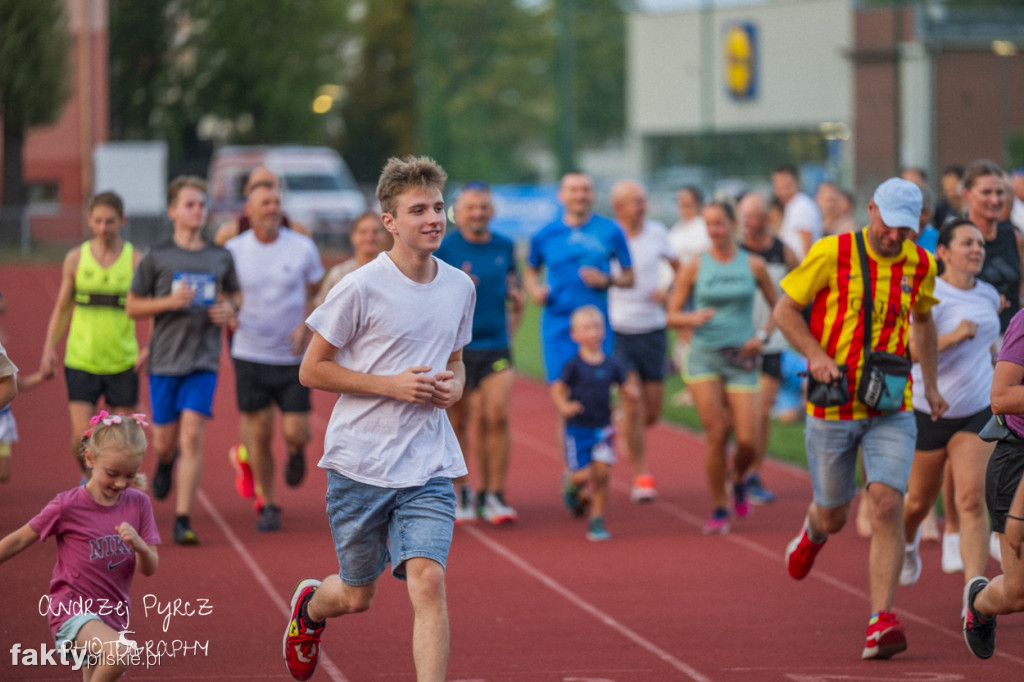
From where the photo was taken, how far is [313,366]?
5238 millimetres

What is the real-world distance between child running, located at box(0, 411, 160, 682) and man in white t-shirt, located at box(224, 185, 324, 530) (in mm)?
4237

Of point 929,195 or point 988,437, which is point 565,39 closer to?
point 929,195

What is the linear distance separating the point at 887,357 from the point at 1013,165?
1846 cm

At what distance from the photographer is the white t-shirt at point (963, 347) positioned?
739 centimetres

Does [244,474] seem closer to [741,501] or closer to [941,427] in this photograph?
[741,501]

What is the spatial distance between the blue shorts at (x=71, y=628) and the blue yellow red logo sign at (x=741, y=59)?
30013 mm

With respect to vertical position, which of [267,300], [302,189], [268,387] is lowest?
[268,387]

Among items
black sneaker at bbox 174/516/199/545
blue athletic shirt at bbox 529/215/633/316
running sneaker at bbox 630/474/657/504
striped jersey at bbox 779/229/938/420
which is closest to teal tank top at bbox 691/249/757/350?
blue athletic shirt at bbox 529/215/633/316

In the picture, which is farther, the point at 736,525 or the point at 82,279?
the point at 736,525

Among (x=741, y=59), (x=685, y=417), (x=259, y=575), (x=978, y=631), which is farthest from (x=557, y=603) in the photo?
(x=741, y=59)

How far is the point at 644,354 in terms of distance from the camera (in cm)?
1152

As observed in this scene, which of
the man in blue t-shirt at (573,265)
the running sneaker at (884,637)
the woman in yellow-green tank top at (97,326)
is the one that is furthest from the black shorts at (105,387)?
the running sneaker at (884,637)

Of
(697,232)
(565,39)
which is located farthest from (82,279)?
(565,39)

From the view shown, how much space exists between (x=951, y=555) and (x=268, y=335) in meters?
4.64
